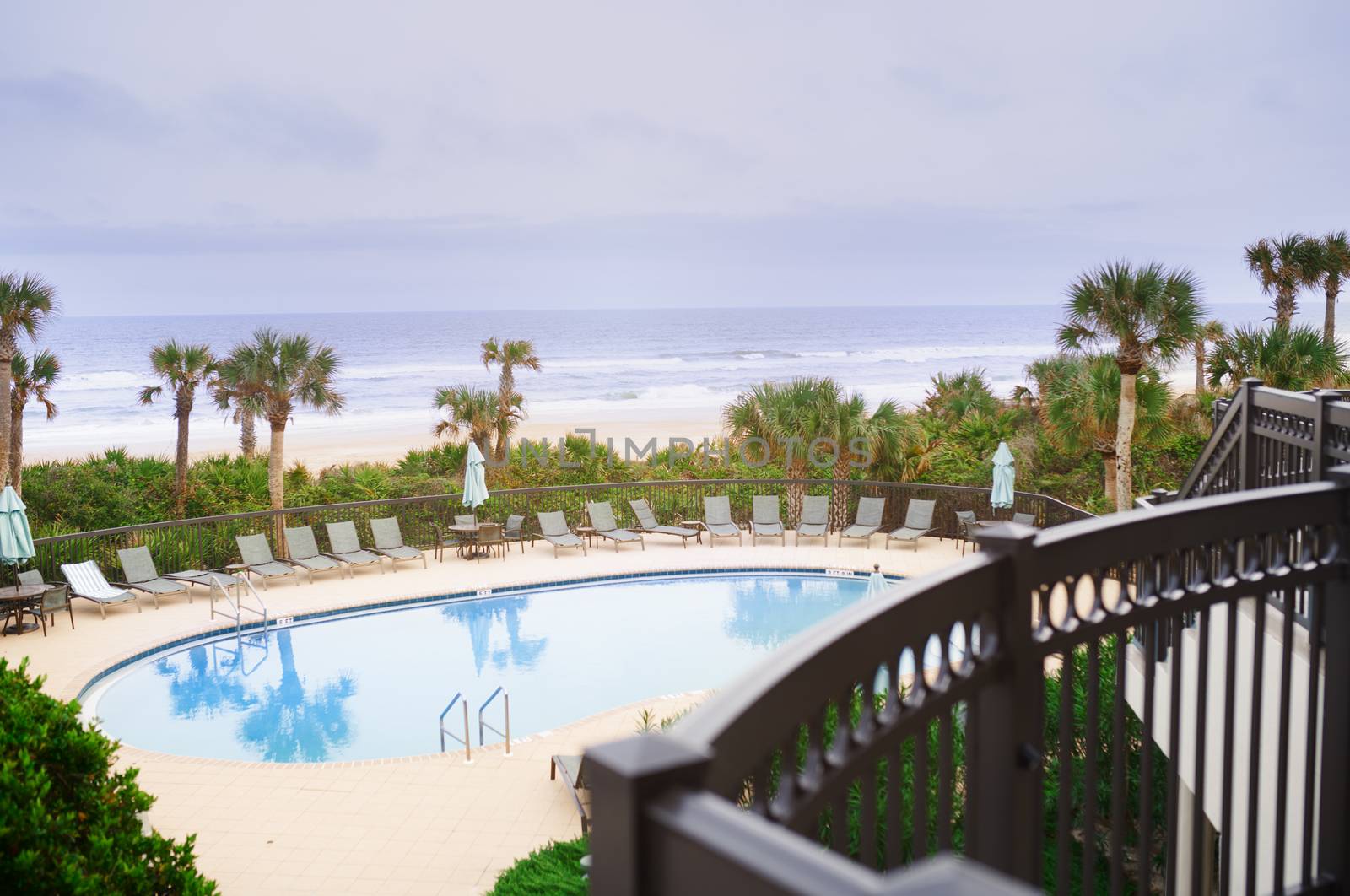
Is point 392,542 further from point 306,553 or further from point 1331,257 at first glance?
point 1331,257

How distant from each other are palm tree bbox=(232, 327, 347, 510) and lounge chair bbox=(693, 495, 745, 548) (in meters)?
7.55

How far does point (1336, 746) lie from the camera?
10.5 ft

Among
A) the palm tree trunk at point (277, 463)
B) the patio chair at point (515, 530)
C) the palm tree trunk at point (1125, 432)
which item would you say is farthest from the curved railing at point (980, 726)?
the palm tree trunk at point (277, 463)

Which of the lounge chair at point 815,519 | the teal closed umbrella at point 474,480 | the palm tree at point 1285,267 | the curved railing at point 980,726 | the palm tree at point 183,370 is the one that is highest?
the palm tree at point 1285,267

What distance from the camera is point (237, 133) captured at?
7612 centimetres

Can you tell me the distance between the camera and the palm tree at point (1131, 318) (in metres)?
16.1

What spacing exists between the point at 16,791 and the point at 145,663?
10.2 m

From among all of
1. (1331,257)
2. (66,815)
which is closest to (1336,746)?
(66,815)

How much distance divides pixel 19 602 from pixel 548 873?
32.3 feet

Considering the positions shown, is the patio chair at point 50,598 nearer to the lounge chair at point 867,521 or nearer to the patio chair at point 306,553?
the patio chair at point 306,553

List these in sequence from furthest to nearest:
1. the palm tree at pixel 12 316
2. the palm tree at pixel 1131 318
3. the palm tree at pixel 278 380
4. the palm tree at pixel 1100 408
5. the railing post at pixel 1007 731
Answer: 1. the palm tree at pixel 12 316
2. the palm tree at pixel 278 380
3. the palm tree at pixel 1100 408
4. the palm tree at pixel 1131 318
5. the railing post at pixel 1007 731

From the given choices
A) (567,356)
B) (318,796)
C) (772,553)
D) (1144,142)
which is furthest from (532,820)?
(1144,142)

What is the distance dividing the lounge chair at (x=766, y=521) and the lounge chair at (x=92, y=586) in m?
9.76

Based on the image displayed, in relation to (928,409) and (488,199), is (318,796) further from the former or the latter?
(488,199)
